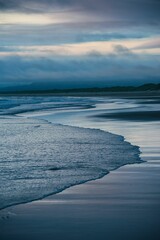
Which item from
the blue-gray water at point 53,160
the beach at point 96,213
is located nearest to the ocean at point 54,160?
the blue-gray water at point 53,160

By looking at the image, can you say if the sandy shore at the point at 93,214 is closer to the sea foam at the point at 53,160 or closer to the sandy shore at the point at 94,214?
the sandy shore at the point at 94,214

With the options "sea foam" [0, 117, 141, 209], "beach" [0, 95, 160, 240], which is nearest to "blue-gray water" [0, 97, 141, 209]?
"sea foam" [0, 117, 141, 209]

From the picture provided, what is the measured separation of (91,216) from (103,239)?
40.5 inches

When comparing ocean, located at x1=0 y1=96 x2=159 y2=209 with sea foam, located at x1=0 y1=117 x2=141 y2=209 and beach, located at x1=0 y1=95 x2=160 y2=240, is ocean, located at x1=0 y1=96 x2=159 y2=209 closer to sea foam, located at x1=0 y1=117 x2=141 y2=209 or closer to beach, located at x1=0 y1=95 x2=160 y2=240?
sea foam, located at x1=0 y1=117 x2=141 y2=209

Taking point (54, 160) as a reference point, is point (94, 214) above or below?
above

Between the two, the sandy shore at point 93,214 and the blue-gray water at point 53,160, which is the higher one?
the sandy shore at point 93,214

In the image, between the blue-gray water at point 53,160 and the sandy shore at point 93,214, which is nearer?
the sandy shore at point 93,214

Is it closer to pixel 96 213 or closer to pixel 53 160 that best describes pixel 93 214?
pixel 96 213

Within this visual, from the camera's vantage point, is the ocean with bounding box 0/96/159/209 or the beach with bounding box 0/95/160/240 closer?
the beach with bounding box 0/95/160/240

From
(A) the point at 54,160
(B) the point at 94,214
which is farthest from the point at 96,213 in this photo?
(A) the point at 54,160

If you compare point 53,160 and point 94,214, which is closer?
point 94,214

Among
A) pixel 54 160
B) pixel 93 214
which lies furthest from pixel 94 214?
pixel 54 160

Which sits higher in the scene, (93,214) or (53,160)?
(93,214)

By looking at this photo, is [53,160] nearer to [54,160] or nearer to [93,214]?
[54,160]
